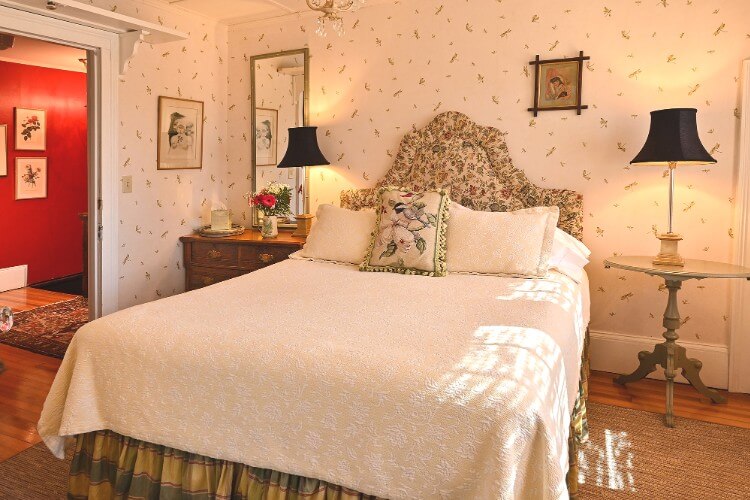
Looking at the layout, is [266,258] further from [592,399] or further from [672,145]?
[672,145]

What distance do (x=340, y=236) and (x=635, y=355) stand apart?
1952 millimetres

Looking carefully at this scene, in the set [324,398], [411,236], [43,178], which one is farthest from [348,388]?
[43,178]

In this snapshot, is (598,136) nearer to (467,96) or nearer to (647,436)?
(467,96)

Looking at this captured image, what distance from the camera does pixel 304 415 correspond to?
1599 millimetres

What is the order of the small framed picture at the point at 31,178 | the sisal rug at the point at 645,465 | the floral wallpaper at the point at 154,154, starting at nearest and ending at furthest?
the sisal rug at the point at 645,465 → the floral wallpaper at the point at 154,154 → the small framed picture at the point at 31,178

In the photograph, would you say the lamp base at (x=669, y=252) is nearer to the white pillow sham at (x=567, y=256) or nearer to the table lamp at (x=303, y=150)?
the white pillow sham at (x=567, y=256)

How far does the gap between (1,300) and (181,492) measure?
4549mm

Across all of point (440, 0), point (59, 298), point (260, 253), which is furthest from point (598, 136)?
point (59, 298)

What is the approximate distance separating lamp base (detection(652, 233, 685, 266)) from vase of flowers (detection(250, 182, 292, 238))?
8.18 ft

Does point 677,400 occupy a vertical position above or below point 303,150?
below

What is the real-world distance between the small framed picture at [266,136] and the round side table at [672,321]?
2.61m

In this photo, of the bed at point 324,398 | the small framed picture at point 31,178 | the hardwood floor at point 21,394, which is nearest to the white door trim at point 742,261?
the bed at point 324,398

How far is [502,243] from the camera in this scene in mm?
2941

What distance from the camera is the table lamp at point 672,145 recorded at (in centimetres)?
285
